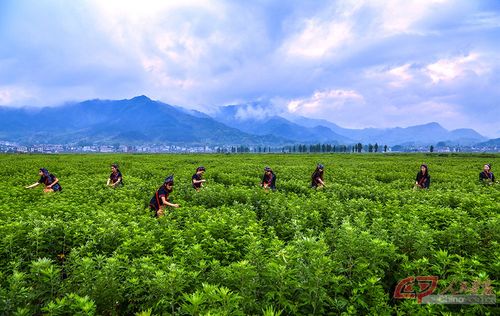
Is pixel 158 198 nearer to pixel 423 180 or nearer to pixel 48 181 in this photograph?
pixel 48 181

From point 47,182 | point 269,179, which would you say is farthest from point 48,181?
point 269,179

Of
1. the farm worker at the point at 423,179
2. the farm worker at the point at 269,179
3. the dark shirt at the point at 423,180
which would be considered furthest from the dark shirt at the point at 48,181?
the dark shirt at the point at 423,180

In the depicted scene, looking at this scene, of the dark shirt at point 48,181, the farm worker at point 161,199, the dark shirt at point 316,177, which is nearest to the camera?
the farm worker at point 161,199

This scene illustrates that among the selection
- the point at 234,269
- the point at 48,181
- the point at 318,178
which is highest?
the point at 48,181

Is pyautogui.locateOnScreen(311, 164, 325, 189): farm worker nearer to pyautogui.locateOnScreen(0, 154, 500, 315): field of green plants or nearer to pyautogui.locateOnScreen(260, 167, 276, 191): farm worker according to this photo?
pyautogui.locateOnScreen(260, 167, 276, 191): farm worker

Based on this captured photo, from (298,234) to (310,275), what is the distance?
303 cm

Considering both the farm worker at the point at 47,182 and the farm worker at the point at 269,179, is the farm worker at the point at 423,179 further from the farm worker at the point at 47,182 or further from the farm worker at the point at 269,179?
the farm worker at the point at 47,182

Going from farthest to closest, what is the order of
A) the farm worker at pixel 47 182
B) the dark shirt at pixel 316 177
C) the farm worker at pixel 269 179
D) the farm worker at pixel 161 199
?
the dark shirt at pixel 316 177
the farm worker at pixel 269 179
the farm worker at pixel 47 182
the farm worker at pixel 161 199

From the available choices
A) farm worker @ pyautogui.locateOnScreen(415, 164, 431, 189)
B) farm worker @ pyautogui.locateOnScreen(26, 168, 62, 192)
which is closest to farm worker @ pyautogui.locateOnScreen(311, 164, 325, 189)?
farm worker @ pyautogui.locateOnScreen(415, 164, 431, 189)

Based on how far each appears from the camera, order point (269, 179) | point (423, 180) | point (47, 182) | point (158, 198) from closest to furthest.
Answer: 1. point (158, 198)
2. point (47, 182)
3. point (269, 179)
4. point (423, 180)

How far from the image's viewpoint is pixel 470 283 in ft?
16.2

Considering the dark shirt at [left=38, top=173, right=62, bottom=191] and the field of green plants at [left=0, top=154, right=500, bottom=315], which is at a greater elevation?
the dark shirt at [left=38, top=173, right=62, bottom=191]

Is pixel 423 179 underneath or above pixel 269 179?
underneath

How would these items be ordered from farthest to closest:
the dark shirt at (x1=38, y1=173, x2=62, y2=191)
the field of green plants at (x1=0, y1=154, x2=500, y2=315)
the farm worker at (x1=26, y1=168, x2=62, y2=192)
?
the dark shirt at (x1=38, y1=173, x2=62, y2=191) → the farm worker at (x1=26, y1=168, x2=62, y2=192) → the field of green plants at (x1=0, y1=154, x2=500, y2=315)
